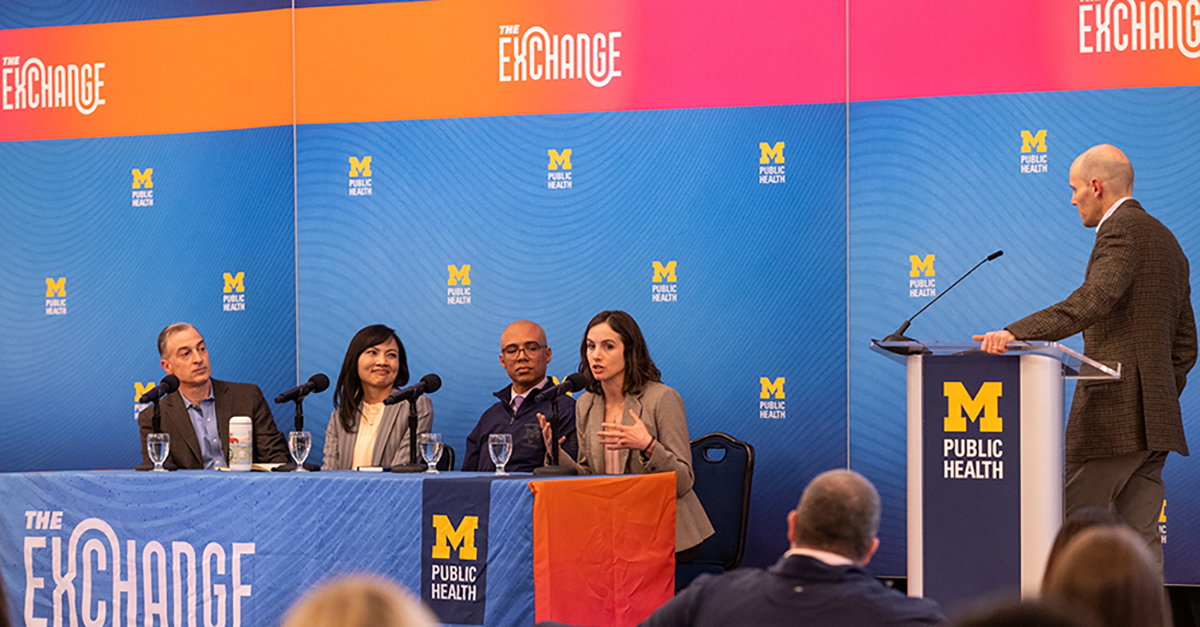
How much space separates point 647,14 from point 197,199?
2.50 m

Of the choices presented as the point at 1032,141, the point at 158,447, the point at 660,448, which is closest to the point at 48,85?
the point at 158,447

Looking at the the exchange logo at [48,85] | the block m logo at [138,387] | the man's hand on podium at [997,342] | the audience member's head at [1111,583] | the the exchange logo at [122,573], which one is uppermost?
the the exchange logo at [48,85]

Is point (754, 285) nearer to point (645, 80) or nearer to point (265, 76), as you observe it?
point (645, 80)

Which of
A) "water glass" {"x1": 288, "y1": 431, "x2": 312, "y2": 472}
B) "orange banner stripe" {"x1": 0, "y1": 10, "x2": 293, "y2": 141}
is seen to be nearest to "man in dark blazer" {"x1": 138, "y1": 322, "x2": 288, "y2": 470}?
"water glass" {"x1": 288, "y1": 431, "x2": 312, "y2": 472}

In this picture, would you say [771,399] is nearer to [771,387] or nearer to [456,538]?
[771,387]

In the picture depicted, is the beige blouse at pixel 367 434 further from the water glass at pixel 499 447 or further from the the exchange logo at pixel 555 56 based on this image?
the the exchange logo at pixel 555 56

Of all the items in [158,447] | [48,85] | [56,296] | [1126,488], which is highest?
[48,85]

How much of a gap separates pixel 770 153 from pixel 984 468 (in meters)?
2.57

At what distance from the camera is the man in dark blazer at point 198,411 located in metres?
4.59

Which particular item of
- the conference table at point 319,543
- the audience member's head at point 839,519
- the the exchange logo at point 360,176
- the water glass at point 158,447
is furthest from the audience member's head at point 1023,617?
the the exchange logo at point 360,176

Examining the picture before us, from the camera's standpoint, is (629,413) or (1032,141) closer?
(629,413)

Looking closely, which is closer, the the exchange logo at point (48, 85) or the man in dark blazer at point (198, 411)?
the man in dark blazer at point (198, 411)

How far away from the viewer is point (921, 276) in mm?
5141

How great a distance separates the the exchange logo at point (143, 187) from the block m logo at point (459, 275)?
165 cm
